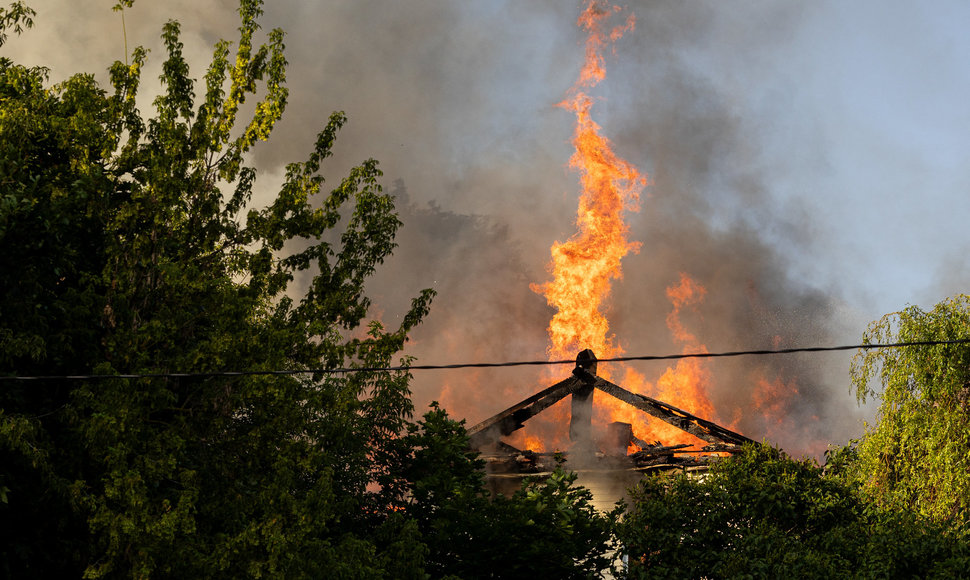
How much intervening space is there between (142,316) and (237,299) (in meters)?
1.61

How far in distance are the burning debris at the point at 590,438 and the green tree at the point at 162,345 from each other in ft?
37.7

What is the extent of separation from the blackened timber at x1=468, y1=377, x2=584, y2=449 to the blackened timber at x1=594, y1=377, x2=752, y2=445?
3.16 feet

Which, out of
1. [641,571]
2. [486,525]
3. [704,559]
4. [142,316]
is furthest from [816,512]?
[142,316]

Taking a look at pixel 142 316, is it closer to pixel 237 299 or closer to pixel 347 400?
pixel 237 299

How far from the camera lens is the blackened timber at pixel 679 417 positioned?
2605 centimetres

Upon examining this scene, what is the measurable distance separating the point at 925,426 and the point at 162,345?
1397 cm

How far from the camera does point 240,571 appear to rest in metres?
11.7

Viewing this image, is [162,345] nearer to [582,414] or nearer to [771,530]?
Answer: [771,530]

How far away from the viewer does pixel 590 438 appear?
2645 centimetres

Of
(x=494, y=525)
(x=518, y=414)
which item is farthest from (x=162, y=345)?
(x=518, y=414)

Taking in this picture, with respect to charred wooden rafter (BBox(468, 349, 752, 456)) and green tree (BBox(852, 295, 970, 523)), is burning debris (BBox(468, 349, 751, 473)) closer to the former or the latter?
charred wooden rafter (BBox(468, 349, 752, 456))

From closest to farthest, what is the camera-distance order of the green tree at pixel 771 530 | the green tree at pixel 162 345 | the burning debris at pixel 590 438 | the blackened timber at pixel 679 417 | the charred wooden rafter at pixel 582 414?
1. the green tree at pixel 162 345
2. the green tree at pixel 771 530
3. the burning debris at pixel 590 438
4. the blackened timber at pixel 679 417
5. the charred wooden rafter at pixel 582 414

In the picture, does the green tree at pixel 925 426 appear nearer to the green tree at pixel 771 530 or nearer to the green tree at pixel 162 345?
the green tree at pixel 771 530

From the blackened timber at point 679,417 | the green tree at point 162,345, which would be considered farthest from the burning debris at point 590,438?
the green tree at point 162,345
